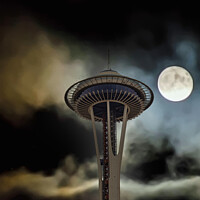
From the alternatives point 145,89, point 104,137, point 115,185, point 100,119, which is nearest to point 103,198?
point 115,185

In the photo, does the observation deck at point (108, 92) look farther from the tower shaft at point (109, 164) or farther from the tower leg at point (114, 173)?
the tower leg at point (114, 173)

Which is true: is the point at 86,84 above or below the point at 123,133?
above

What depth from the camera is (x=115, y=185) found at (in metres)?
86.5

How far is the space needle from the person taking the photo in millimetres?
88062

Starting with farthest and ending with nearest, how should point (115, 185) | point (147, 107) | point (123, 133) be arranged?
point (147, 107), point (123, 133), point (115, 185)

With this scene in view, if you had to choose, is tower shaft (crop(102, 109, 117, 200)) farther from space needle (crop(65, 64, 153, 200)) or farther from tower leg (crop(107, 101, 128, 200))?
tower leg (crop(107, 101, 128, 200))

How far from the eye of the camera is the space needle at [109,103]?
8806 cm

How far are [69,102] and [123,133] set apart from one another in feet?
53.5

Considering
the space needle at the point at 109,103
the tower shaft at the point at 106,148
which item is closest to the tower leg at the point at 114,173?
the space needle at the point at 109,103

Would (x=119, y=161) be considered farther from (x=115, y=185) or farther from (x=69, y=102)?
(x=69, y=102)

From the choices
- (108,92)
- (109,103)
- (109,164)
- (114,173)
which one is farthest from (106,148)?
(108,92)

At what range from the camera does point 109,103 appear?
96062 millimetres

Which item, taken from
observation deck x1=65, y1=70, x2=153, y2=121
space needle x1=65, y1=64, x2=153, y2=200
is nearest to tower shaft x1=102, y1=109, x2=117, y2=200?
space needle x1=65, y1=64, x2=153, y2=200

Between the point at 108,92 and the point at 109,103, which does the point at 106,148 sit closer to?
the point at 109,103
